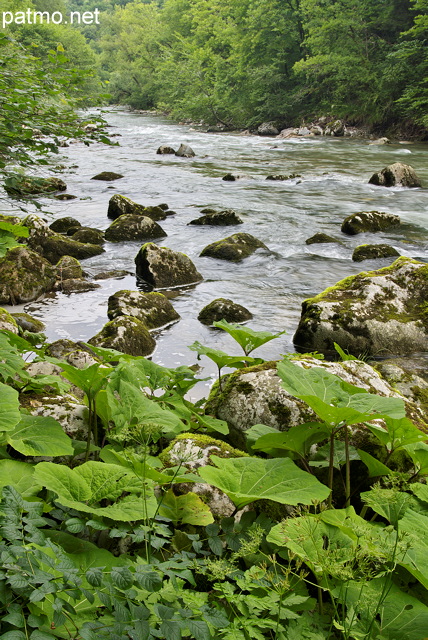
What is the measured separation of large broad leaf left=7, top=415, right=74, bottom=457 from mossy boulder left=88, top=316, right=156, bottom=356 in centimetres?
375

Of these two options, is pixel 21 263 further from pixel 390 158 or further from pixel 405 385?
pixel 390 158

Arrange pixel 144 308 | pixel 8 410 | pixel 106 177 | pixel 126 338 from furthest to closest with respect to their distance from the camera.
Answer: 1. pixel 106 177
2. pixel 144 308
3. pixel 126 338
4. pixel 8 410

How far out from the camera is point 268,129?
35969 mm

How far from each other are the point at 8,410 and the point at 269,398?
163 centimetres

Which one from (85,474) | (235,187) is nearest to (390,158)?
(235,187)

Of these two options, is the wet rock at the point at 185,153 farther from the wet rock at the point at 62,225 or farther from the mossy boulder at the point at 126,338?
the mossy boulder at the point at 126,338

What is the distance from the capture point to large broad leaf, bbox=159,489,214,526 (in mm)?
1829

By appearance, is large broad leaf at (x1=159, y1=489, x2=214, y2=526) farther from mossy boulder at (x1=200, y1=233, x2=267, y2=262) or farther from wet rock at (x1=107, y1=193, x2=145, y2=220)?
wet rock at (x1=107, y1=193, x2=145, y2=220)

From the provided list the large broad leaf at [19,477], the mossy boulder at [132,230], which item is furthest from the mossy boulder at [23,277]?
the large broad leaf at [19,477]

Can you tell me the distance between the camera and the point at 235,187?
17.2 meters

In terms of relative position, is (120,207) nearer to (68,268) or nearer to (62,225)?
(62,225)

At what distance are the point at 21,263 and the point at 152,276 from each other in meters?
2.17

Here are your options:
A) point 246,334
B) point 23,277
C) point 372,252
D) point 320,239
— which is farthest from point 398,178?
point 246,334

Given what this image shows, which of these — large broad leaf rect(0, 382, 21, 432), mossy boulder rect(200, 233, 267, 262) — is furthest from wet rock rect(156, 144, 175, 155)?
large broad leaf rect(0, 382, 21, 432)
